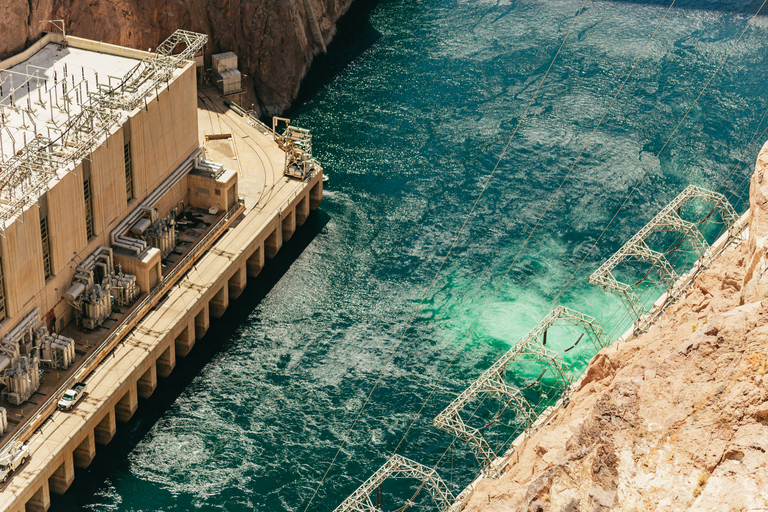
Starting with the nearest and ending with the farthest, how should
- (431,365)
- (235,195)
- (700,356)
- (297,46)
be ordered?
(700,356), (431,365), (235,195), (297,46)

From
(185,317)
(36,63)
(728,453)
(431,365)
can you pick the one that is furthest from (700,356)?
(36,63)

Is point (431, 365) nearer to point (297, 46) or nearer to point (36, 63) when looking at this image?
point (36, 63)

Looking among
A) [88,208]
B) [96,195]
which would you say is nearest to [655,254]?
[96,195]

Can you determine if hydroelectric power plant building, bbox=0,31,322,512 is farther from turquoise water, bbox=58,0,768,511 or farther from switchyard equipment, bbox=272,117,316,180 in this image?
turquoise water, bbox=58,0,768,511

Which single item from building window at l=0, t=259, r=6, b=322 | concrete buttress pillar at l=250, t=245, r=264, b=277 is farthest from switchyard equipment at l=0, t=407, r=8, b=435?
concrete buttress pillar at l=250, t=245, r=264, b=277

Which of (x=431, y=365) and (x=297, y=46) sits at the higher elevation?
(x=297, y=46)

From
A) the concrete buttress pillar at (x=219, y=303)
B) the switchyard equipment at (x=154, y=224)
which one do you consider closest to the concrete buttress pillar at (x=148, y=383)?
the switchyard equipment at (x=154, y=224)

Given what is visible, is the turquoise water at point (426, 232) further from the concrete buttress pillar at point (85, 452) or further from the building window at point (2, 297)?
the building window at point (2, 297)

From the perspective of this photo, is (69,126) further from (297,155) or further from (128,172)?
(297,155)
